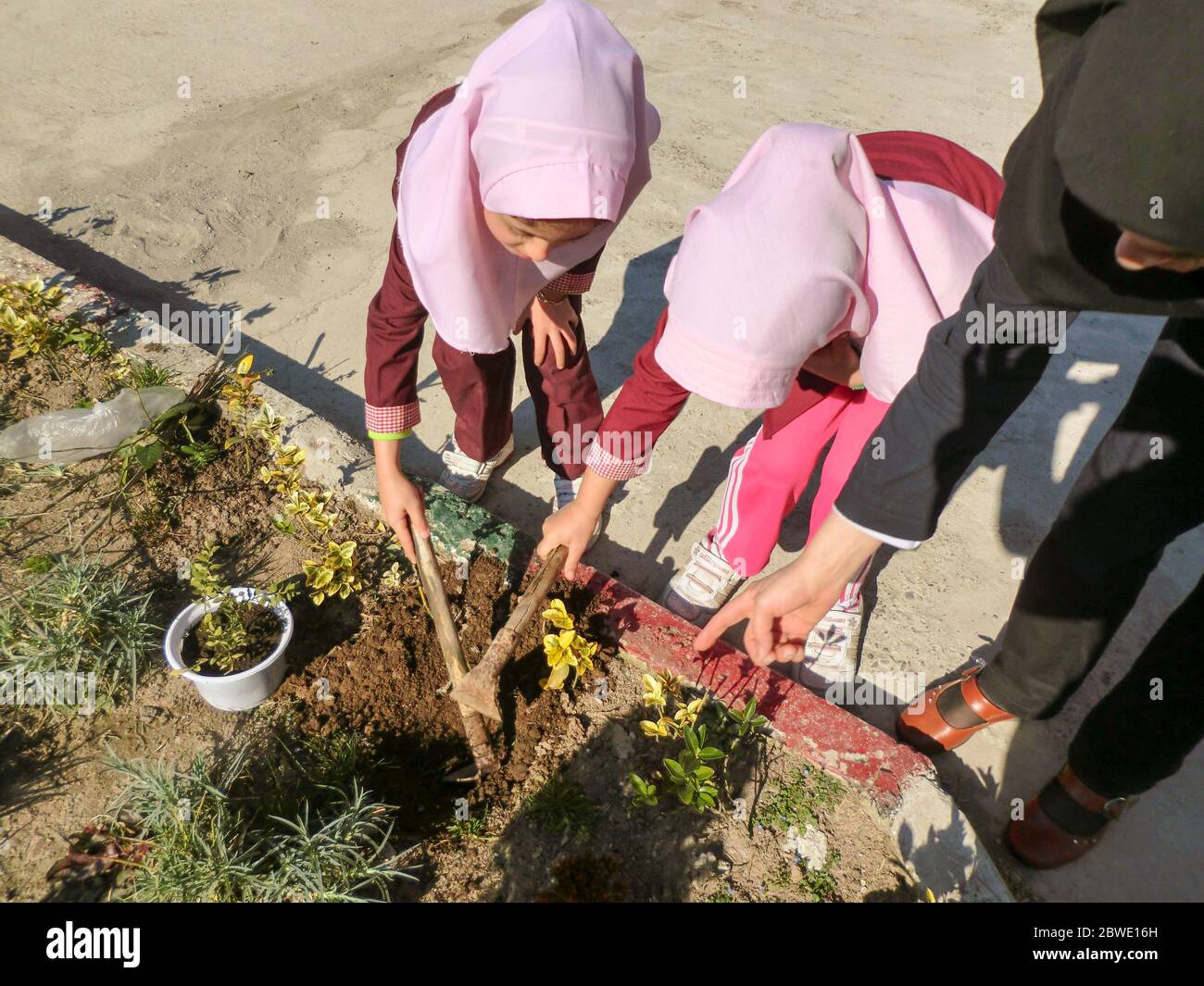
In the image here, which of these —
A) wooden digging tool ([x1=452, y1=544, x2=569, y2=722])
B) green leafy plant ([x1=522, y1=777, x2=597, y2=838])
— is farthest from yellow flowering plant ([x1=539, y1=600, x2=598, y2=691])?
green leafy plant ([x1=522, y1=777, x2=597, y2=838])

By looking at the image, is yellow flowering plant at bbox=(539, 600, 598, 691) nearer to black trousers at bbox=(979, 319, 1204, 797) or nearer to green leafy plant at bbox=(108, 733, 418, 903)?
green leafy plant at bbox=(108, 733, 418, 903)

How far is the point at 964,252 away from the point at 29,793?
2.68 m

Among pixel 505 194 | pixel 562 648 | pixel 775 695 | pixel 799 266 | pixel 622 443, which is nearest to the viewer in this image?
pixel 799 266

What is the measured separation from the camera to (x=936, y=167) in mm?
1836

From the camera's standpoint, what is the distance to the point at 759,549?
8.42 ft

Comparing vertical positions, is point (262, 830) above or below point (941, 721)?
below

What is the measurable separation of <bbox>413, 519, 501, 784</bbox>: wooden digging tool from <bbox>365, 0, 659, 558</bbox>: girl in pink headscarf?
0.13 m

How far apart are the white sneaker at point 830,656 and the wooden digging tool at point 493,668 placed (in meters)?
0.92

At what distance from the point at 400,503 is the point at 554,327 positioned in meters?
0.78

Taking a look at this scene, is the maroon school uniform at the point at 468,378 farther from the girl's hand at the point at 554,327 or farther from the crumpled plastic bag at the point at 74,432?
the crumpled plastic bag at the point at 74,432

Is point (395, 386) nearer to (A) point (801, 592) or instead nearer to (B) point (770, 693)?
(A) point (801, 592)

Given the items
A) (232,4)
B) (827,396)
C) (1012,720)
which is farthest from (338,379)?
(232,4)

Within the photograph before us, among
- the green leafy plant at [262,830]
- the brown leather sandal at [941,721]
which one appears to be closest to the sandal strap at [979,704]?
the brown leather sandal at [941,721]

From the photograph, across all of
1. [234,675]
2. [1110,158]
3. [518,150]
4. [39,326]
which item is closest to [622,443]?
[518,150]
